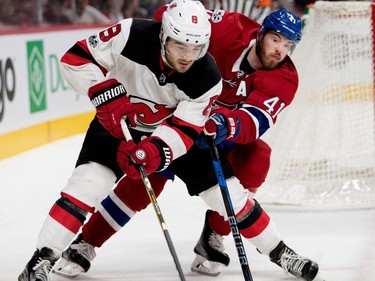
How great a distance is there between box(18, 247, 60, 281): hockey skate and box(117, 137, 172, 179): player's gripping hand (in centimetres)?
35

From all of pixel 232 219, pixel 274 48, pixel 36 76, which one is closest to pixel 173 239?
pixel 232 219

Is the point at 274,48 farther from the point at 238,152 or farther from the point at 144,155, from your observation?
the point at 144,155

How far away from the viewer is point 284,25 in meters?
3.34

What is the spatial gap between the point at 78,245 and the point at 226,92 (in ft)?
2.53

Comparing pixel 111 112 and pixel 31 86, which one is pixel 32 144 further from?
pixel 111 112

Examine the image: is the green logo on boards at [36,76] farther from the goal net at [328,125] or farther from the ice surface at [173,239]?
the goal net at [328,125]

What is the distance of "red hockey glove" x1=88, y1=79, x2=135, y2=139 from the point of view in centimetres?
296

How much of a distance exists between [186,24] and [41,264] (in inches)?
34.0

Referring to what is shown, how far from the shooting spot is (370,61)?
5.36 metres

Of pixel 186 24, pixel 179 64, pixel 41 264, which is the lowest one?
pixel 41 264

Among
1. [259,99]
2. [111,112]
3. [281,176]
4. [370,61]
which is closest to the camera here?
[111,112]

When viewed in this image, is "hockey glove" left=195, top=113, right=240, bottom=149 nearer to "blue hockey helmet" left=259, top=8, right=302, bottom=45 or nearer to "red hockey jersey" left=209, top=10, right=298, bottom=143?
"red hockey jersey" left=209, top=10, right=298, bottom=143

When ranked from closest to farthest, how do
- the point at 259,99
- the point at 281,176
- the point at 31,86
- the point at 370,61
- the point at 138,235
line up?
the point at 259,99 < the point at 138,235 < the point at 281,176 < the point at 370,61 < the point at 31,86

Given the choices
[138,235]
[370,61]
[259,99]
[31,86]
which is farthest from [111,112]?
[31,86]
